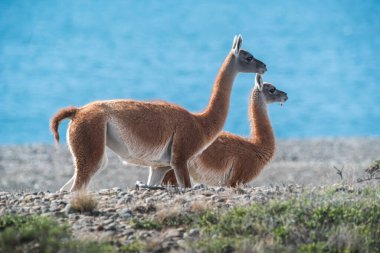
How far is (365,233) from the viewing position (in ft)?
28.2

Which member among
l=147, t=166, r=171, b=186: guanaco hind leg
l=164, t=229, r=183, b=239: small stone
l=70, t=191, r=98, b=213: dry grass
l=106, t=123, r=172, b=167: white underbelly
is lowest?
l=164, t=229, r=183, b=239: small stone

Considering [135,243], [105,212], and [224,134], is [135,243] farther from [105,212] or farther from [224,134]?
[224,134]

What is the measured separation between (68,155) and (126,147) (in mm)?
20009

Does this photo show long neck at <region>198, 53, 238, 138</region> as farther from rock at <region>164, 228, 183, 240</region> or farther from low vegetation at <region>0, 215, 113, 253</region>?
low vegetation at <region>0, 215, 113, 253</region>

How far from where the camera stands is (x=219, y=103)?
494 inches

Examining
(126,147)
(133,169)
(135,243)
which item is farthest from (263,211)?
(133,169)

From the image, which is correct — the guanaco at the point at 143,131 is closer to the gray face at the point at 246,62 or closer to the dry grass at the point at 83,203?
the gray face at the point at 246,62

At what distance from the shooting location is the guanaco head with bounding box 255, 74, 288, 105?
13.9 m

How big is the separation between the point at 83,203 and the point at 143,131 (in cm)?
217

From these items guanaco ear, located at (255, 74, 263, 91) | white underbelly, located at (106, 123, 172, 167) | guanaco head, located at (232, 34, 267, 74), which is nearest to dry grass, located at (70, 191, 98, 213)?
white underbelly, located at (106, 123, 172, 167)

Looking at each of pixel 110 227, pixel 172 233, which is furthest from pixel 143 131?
pixel 172 233

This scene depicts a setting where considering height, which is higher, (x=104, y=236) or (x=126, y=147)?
(x=126, y=147)

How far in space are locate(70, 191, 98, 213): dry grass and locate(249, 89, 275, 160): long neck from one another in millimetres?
4506

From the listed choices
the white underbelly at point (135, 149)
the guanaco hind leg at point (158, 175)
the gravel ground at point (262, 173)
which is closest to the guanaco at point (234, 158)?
the guanaco hind leg at point (158, 175)
